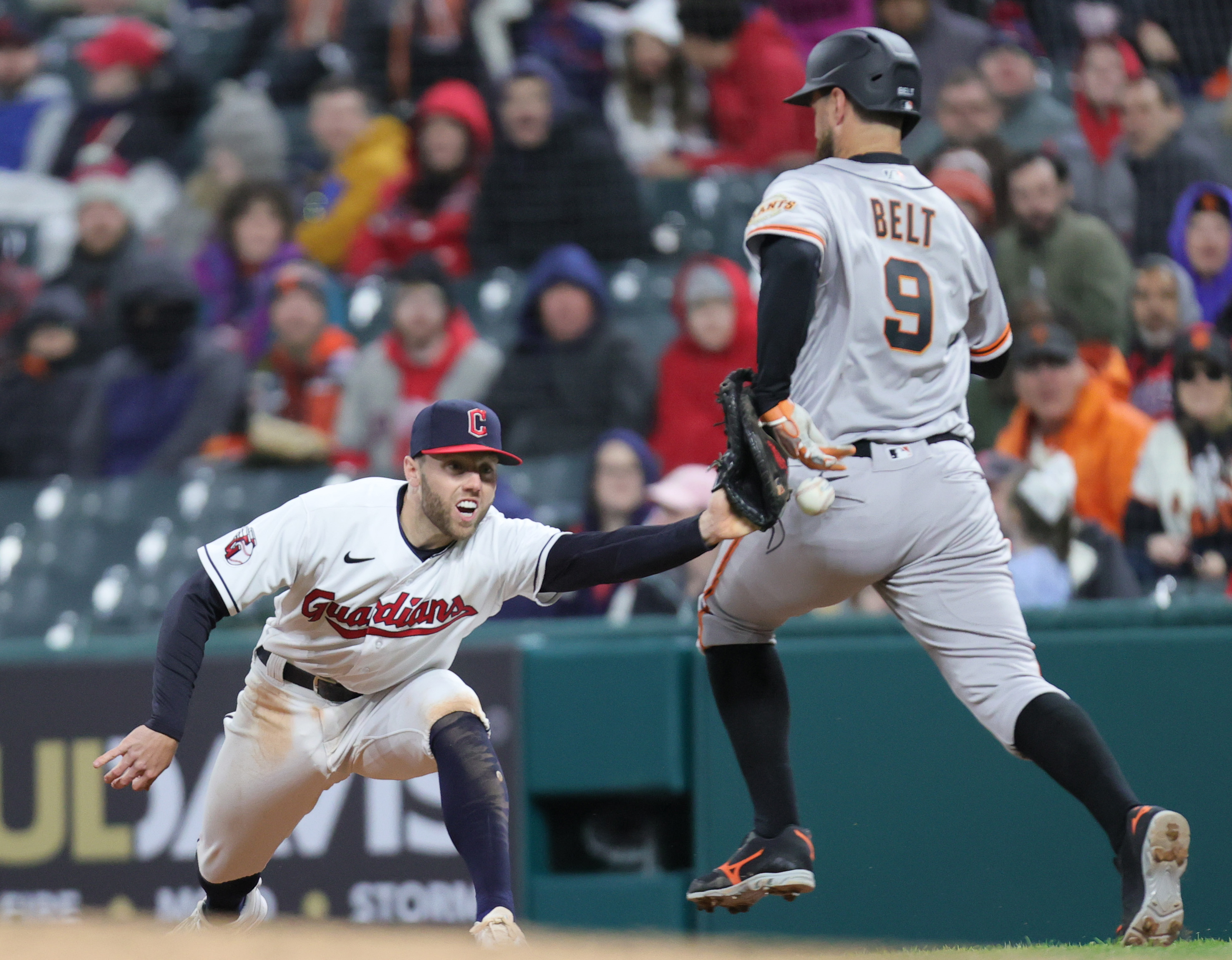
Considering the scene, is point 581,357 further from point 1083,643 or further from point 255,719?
point 255,719

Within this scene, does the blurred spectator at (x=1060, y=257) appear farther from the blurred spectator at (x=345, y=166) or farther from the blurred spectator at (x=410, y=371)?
the blurred spectator at (x=345, y=166)

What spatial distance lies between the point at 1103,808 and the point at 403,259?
217 inches

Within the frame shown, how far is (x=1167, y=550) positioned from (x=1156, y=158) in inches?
80.8

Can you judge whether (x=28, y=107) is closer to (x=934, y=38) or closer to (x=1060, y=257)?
(x=934, y=38)

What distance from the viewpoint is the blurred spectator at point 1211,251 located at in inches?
254

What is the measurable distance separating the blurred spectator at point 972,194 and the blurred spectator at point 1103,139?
0.36 m

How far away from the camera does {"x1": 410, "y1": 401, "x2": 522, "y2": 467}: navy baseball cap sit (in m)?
3.71

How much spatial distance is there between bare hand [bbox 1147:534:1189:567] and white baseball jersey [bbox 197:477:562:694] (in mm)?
2634

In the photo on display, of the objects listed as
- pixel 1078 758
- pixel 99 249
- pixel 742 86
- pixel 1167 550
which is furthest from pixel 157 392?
pixel 1078 758

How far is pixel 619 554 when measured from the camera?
367 centimetres

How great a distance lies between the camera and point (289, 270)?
7.63 m

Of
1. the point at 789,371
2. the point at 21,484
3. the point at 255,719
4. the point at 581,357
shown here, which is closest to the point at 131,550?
the point at 21,484

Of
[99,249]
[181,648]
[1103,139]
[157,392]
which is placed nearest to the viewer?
[181,648]

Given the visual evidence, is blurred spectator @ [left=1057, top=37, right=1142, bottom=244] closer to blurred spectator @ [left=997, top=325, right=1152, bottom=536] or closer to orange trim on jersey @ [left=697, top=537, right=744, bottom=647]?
blurred spectator @ [left=997, top=325, right=1152, bottom=536]
